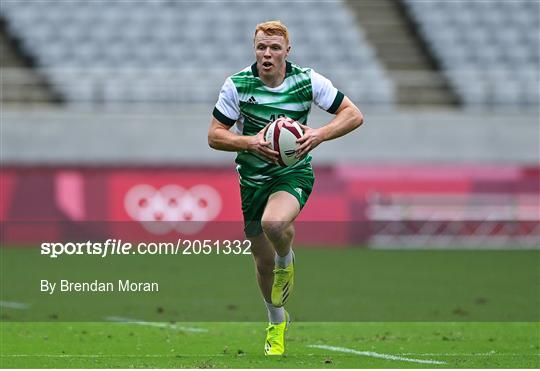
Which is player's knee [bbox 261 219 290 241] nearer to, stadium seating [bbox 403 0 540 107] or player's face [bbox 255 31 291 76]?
player's face [bbox 255 31 291 76]

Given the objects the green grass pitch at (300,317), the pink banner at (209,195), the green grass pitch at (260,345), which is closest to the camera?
the green grass pitch at (260,345)

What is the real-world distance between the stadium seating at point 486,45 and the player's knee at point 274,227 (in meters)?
17.9

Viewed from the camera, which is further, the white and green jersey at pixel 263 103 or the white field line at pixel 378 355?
the white and green jersey at pixel 263 103

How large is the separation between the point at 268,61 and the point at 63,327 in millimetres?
3651

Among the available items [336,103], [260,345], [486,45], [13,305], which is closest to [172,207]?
[13,305]

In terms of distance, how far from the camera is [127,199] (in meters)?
21.9

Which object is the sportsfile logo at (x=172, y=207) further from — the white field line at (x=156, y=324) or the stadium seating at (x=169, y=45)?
the white field line at (x=156, y=324)

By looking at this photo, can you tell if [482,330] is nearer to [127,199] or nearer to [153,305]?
[153,305]

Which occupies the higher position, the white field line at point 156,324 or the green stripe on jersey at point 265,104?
the green stripe on jersey at point 265,104

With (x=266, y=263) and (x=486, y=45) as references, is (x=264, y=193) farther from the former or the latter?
(x=486, y=45)

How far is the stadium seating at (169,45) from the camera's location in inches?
961

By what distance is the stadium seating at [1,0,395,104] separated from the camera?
24.4 metres

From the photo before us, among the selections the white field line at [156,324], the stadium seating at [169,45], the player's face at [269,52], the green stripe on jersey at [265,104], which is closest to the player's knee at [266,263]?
the green stripe on jersey at [265,104]

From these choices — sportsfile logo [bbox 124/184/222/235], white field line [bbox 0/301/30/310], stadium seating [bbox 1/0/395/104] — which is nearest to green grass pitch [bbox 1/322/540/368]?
white field line [bbox 0/301/30/310]
